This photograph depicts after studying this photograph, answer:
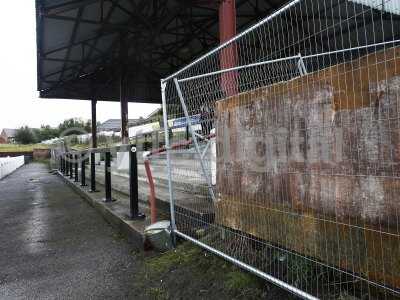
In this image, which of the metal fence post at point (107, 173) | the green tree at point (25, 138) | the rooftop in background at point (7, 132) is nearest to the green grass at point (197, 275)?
the metal fence post at point (107, 173)

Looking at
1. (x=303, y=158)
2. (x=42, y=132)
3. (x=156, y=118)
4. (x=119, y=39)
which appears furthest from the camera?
(x=42, y=132)

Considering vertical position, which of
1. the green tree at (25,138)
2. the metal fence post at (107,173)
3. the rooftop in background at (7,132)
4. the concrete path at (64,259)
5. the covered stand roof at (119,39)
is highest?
the rooftop in background at (7,132)

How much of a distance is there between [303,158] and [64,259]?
359 centimetres

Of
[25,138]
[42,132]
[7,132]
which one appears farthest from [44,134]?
[7,132]

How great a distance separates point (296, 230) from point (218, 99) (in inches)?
64.4

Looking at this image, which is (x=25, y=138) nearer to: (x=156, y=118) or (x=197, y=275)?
(x=156, y=118)

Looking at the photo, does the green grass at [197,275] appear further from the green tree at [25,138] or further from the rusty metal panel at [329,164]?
the green tree at [25,138]

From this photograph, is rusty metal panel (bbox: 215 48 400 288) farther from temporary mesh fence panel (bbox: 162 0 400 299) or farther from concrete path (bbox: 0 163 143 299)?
concrete path (bbox: 0 163 143 299)

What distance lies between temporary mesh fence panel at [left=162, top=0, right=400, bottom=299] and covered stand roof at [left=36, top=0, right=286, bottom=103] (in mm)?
5723

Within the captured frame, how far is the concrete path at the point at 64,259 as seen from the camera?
408cm

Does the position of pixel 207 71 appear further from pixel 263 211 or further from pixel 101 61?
pixel 101 61

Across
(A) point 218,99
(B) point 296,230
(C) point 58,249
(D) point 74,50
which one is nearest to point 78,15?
(D) point 74,50

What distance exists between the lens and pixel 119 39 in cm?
1540

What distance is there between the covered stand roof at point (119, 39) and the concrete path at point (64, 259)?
17.7ft
